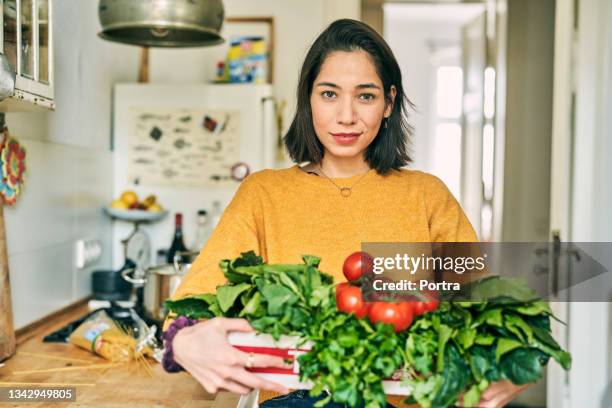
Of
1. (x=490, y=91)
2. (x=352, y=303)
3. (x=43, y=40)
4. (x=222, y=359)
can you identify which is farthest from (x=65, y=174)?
(x=490, y=91)

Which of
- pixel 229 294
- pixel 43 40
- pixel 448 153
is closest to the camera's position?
pixel 229 294

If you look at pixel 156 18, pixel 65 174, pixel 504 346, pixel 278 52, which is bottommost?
pixel 504 346

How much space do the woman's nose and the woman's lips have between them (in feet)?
0.10

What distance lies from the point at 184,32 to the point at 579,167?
140 cm

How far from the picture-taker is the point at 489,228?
13.5ft

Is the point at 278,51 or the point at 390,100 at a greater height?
the point at 278,51

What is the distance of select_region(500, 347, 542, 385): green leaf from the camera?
988 mm

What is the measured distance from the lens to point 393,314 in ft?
3.26

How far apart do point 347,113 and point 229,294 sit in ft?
1.37

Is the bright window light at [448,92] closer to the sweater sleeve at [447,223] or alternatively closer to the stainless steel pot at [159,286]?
the stainless steel pot at [159,286]

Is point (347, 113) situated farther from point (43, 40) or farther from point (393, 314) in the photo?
point (43, 40)

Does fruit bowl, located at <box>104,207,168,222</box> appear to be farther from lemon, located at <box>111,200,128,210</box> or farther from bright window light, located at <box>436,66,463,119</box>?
bright window light, located at <box>436,66,463,119</box>

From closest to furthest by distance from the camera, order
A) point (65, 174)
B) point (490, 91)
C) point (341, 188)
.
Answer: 1. point (341, 188)
2. point (65, 174)
3. point (490, 91)

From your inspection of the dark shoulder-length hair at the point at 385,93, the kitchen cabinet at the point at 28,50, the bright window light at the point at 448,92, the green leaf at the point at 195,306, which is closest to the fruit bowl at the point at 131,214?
the kitchen cabinet at the point at 28,50
